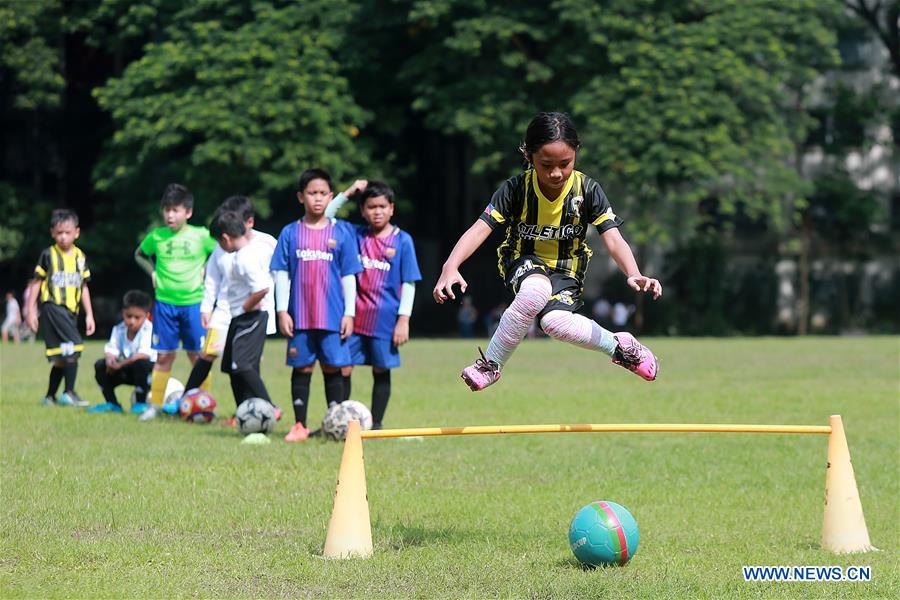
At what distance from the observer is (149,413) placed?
13.9 m

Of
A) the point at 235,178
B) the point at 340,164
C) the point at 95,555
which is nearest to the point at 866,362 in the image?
the point at 340,164

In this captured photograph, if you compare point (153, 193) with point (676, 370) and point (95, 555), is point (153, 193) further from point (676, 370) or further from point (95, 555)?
point (95, 555)

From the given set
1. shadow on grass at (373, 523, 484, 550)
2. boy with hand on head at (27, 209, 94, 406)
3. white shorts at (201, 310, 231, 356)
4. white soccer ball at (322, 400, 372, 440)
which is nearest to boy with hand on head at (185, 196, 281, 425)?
white shorts at (201, 310, 231, 356)

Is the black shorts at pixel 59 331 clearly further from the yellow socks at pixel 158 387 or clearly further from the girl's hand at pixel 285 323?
the girl's hand at pixel 285 323

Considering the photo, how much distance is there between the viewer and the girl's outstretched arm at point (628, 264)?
7.04 m

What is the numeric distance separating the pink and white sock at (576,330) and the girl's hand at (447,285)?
541mm

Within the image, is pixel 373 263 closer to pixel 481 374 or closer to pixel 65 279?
pixel 65 279

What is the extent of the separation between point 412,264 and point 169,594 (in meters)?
6.10

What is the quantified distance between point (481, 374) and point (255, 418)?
203 inches

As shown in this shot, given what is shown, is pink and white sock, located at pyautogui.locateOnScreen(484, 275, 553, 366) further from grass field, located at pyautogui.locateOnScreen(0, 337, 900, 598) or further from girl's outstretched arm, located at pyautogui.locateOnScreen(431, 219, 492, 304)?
grass field, located at pyautogui.locateOnScreen(0, 337, 900, 598)

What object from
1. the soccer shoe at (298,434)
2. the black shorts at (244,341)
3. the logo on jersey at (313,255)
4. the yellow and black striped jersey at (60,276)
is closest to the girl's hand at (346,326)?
the logo on jersey at (313,255)

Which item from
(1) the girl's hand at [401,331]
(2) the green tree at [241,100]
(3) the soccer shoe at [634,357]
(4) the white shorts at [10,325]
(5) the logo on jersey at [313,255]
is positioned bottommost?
(4) the white shorts at [10,325]

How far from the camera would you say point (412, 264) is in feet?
39.7

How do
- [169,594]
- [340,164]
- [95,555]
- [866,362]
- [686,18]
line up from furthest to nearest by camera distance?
[686,18], [340,164], [866,362], [95,555], [169,594]
